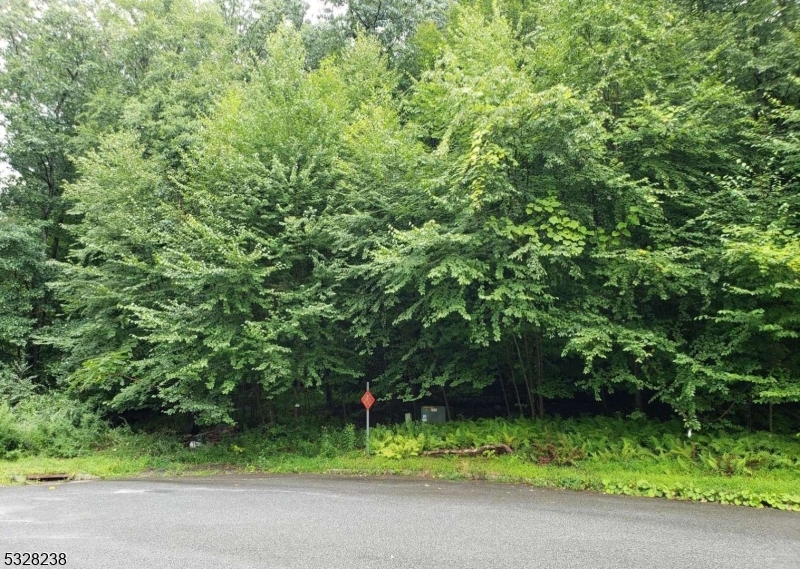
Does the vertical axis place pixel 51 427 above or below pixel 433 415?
below

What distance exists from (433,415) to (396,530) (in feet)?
21.7

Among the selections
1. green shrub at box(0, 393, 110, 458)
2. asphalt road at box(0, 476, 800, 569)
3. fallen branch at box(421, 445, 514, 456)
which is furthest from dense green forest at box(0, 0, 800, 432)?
asphalt road at box(0, 476, 800, 569)

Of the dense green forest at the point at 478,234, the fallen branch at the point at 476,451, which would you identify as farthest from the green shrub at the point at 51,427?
the fallen branch at the point at 476,451

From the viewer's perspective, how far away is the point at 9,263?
17.3 meters

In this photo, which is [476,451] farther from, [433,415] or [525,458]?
[433,415]

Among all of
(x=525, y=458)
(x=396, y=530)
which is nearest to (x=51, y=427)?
(x=396, y=530)

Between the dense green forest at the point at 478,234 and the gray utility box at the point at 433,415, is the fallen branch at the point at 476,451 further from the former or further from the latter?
the gray utility box at the point at 433,415

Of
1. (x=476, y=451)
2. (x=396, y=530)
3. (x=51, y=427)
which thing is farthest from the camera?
(x=51, y=427)

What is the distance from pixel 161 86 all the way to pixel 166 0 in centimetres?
759

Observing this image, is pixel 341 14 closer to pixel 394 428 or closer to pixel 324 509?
pixel 394 428

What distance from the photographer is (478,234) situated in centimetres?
937

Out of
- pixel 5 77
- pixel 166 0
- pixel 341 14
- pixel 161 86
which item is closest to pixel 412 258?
pixel 161 86

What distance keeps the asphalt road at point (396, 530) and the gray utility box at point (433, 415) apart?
377cm

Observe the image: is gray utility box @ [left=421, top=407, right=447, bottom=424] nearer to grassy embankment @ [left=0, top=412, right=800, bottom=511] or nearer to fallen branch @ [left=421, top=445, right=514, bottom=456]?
grassy embankment @ [left=0, top=412, right=800, bottom=511]
